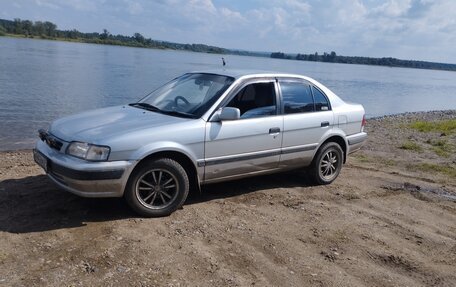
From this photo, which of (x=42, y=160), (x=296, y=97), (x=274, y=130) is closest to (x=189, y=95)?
(x=274, y=130)

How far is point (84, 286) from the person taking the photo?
374 cm

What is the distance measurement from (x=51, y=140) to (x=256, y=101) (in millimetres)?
2670

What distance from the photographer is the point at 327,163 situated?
7.18 meters

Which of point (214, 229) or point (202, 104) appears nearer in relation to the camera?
point (214, 229)

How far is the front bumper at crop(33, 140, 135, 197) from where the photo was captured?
4734 mm

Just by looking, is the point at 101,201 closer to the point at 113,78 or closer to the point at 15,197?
the point at 15,197

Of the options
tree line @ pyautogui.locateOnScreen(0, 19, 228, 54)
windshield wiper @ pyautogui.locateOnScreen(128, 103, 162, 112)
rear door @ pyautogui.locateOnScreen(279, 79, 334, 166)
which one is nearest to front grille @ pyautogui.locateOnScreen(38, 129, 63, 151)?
windshield wiper @ pyautogui.locateOnScreen(128, 103, 162, 112)

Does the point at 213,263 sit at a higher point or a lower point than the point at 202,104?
lower

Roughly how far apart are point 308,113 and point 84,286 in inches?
162

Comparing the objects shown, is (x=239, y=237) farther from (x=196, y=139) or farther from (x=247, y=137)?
(x=247, y=137)

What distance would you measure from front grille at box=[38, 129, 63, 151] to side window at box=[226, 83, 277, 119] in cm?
209

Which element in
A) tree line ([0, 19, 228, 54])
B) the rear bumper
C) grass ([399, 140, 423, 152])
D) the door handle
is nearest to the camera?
the door handle

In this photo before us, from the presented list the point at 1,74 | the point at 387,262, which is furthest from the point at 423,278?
the point at 1,74

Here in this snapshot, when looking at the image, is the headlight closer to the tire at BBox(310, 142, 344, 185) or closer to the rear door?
the rear door
